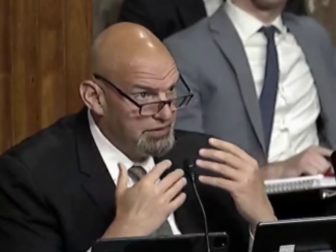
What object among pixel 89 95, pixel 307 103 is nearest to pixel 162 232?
pixel 89 95

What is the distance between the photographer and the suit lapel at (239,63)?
2.97 m

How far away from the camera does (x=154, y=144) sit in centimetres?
225

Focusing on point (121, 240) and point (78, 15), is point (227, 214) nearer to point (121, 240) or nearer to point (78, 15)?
point (121, 240)

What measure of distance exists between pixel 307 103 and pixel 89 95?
3.33 ft

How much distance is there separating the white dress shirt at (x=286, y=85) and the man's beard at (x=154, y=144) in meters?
0.82

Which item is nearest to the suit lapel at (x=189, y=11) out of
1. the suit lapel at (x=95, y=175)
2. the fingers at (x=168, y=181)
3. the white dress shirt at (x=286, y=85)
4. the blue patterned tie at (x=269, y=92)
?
the white dress shirt at (x=286, y=85)

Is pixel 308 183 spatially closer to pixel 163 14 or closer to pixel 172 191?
pixel 172 191

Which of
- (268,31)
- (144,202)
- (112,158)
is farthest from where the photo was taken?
(268,31)

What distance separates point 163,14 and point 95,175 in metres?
1.10

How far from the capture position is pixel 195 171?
2297 mm

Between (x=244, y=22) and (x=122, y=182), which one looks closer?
(x=122, y=182)

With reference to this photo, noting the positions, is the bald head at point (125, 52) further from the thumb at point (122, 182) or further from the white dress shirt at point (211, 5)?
the white dress shirt at point (211, 5)

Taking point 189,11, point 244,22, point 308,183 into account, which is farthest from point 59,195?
point 189,11

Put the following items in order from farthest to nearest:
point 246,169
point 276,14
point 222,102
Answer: point 276,14 → point 222,102 → point 246,169
